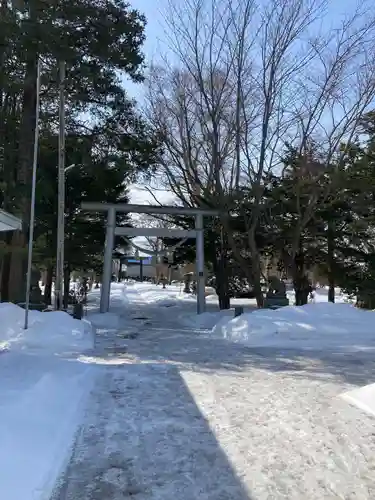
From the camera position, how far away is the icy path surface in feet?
13.9

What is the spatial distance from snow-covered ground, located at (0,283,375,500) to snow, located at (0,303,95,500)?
0.02 m

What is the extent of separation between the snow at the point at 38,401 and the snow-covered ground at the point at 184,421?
2 centimetres

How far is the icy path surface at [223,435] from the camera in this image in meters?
4.22

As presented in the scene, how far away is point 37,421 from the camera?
5656mm

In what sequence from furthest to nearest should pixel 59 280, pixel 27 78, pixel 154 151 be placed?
pixel 154 151, pixel 27 78, pixel 59 280

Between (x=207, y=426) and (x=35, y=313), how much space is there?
31.4 feet

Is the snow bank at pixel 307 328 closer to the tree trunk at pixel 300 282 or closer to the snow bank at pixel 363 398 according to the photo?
the snow bank at pixel 363 398

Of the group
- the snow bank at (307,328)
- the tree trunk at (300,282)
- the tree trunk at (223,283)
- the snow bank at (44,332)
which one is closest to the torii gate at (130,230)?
the tree trunk at (223,283)

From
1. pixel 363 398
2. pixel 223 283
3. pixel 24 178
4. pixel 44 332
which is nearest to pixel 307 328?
pixel 44 332

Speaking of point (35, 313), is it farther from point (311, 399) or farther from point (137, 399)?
point (311, 399)

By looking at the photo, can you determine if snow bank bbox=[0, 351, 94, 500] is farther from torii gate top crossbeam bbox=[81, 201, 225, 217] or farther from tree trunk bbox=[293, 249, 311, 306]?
tree trunk bbox=[293, 249, 311, 306]

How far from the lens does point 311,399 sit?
709 cm

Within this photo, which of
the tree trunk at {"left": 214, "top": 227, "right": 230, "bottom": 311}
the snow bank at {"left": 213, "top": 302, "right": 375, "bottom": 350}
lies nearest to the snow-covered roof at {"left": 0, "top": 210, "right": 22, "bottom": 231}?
the snow bank at {"left": 213, "top": 302, "right": 375, "bottom": 350}

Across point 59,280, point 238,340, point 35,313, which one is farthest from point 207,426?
point 59,280
